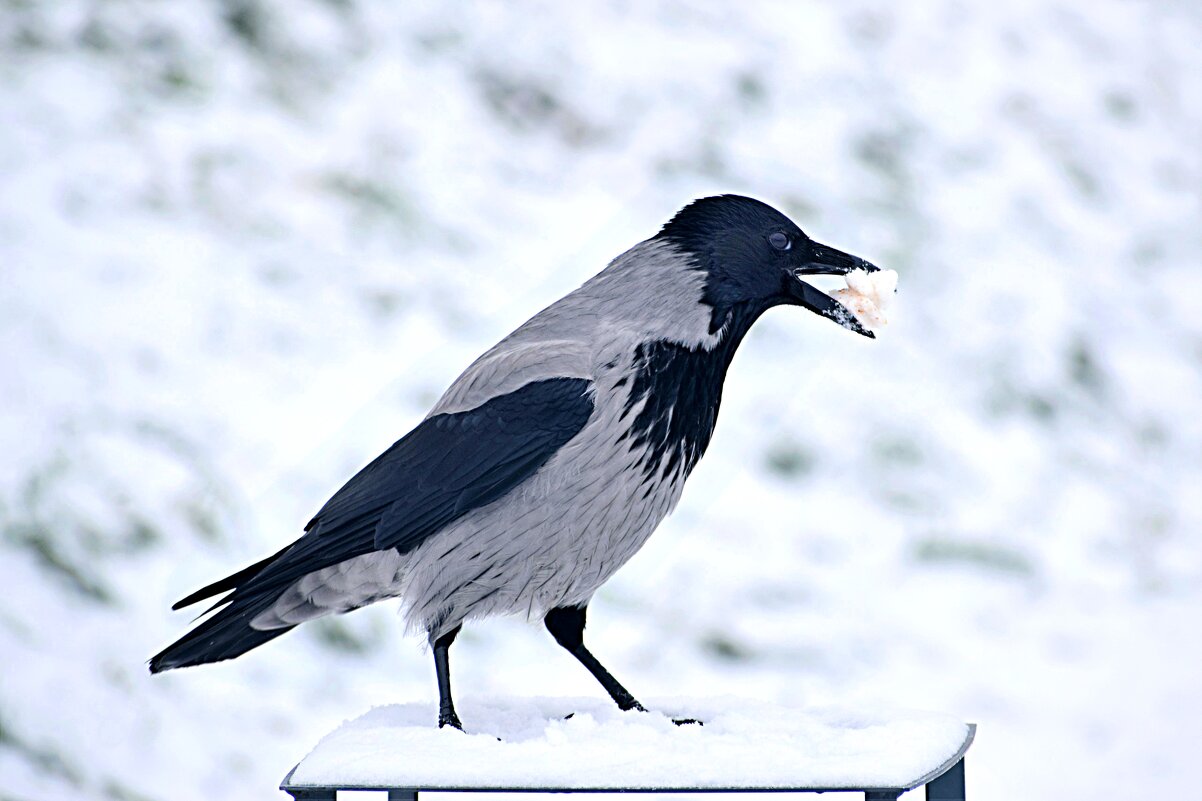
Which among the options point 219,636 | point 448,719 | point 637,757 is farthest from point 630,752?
point 219,636

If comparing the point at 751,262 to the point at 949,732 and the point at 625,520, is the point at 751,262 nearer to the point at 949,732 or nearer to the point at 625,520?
the point at 625,520

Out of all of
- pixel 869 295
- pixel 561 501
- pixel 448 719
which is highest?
pixel 869 295

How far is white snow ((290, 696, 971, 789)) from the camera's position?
5.81 feet

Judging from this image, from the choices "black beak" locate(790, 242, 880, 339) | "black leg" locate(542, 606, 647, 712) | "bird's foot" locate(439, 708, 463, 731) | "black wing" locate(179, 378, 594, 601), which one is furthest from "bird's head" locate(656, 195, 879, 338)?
"bird's foot" locate(439, 708, 463, 731)

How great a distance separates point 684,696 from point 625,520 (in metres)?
0.46

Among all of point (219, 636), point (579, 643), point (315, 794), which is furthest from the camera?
point (579, 643)

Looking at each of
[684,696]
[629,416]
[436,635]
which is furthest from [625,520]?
[684,696]

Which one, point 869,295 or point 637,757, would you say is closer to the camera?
point 637,757

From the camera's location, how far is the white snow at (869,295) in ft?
6.73

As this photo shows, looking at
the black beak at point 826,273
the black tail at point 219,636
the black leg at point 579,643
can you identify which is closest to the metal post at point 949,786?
the black leg at point 579,643

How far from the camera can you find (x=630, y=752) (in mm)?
1832

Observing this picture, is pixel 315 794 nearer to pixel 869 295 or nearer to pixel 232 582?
pixel 232 582

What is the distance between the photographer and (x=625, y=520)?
1964 mm

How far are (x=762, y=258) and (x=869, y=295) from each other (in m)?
0.16
